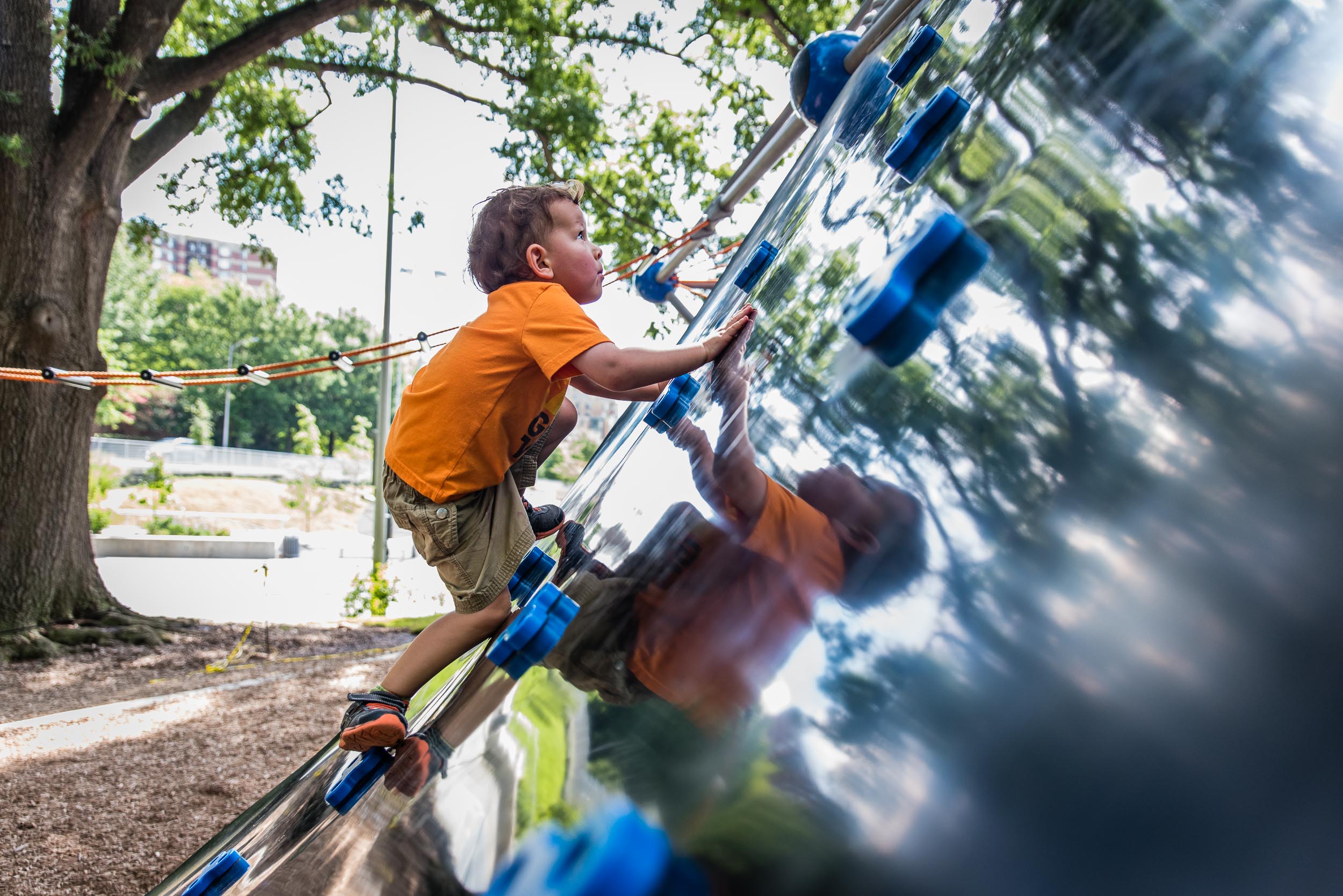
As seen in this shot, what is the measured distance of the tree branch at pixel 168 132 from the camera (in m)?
7.86

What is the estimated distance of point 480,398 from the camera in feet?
5.46

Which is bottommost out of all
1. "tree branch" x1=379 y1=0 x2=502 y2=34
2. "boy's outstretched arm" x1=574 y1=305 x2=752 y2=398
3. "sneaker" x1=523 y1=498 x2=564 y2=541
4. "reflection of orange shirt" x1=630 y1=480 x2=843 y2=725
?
"sneaker" x1=523 y1=498 x2=564 y2=541

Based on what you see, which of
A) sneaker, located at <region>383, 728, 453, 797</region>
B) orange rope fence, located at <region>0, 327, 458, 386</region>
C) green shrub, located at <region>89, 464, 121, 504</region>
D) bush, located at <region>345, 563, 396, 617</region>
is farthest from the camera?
green shrub, located at <region>89, 464, 121, 504</region>

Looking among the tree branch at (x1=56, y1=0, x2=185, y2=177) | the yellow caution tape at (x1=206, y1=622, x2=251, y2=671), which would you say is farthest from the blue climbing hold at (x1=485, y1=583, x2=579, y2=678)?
the tree branch at (x1=56, y1=0, x2=185, y2=177)

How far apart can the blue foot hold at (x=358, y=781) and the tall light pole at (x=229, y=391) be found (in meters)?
45.9

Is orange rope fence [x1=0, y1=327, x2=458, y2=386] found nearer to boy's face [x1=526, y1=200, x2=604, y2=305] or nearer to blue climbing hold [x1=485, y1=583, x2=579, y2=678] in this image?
boy's face [x1=526, y1=200, x2=604, y2=305]

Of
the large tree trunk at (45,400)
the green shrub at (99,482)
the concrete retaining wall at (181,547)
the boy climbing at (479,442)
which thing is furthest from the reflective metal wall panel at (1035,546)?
the concrete retaining wall at (181,547)

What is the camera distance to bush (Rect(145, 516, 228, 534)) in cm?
1766

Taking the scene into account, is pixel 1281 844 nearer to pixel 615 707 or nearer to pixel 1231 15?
pixel 615 707

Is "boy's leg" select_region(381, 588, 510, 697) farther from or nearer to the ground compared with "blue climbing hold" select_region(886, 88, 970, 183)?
nearer to the ground

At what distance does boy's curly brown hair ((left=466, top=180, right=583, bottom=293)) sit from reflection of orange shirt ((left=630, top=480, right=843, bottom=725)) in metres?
1.08

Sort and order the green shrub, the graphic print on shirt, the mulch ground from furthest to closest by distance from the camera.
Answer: the green shrub
the mulch ground
the graphic print on shirt

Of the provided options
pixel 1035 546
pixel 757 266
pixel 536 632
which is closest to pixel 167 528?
pixel 757 266

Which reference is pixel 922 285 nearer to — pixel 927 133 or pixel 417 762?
pixel 927 133
